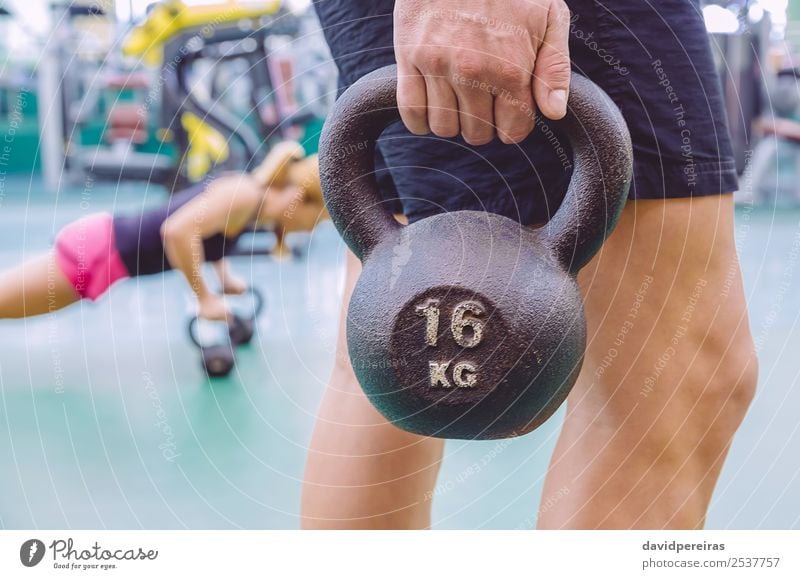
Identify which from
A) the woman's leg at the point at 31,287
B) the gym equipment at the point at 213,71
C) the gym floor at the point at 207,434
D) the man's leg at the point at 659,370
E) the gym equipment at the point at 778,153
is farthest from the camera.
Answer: the gym equipment at the point at 778,153

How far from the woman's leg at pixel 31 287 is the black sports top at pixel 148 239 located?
0.11 meters

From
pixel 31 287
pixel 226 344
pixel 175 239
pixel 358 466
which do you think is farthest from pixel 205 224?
pixel 358 466

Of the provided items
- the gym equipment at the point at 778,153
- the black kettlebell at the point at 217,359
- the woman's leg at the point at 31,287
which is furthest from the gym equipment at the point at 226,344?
the gym equipment at the point at 778,153

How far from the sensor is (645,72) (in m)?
0.49

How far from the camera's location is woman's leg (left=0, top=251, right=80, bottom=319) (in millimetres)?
1234

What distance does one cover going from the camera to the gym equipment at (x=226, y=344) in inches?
55.5

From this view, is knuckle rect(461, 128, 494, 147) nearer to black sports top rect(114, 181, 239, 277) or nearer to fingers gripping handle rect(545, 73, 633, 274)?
fingers gripping handle rect(545, 73, 633, 274)

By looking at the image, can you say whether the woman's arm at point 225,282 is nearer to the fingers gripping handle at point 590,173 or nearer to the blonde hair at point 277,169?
the blonde hair at point 277,169

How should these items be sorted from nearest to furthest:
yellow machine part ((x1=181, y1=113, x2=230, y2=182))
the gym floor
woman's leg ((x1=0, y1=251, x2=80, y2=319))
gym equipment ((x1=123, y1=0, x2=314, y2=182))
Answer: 1. the gym floor
2. woman's leg ((x1=0, y1=251, x2=80, y2=319))
3. gym equipment ((x1=123, y1=0, x2=314, y2=182))
4. yellow machine part ((x1=181, y1=113, x2=230, y2=182))

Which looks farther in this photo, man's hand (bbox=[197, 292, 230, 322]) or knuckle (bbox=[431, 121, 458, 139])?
man's hand (bbox=[197, 292, 230, 322])

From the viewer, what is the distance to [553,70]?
407 millimetres

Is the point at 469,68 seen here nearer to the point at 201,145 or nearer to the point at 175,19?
the point at 175,19

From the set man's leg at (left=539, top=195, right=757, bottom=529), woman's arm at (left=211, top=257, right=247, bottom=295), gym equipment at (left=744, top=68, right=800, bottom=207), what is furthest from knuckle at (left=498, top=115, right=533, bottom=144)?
gym equipment at (left=744, top=68, right=800, bottom=207)

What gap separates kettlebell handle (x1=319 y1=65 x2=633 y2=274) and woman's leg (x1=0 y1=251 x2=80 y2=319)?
35.6 inches
